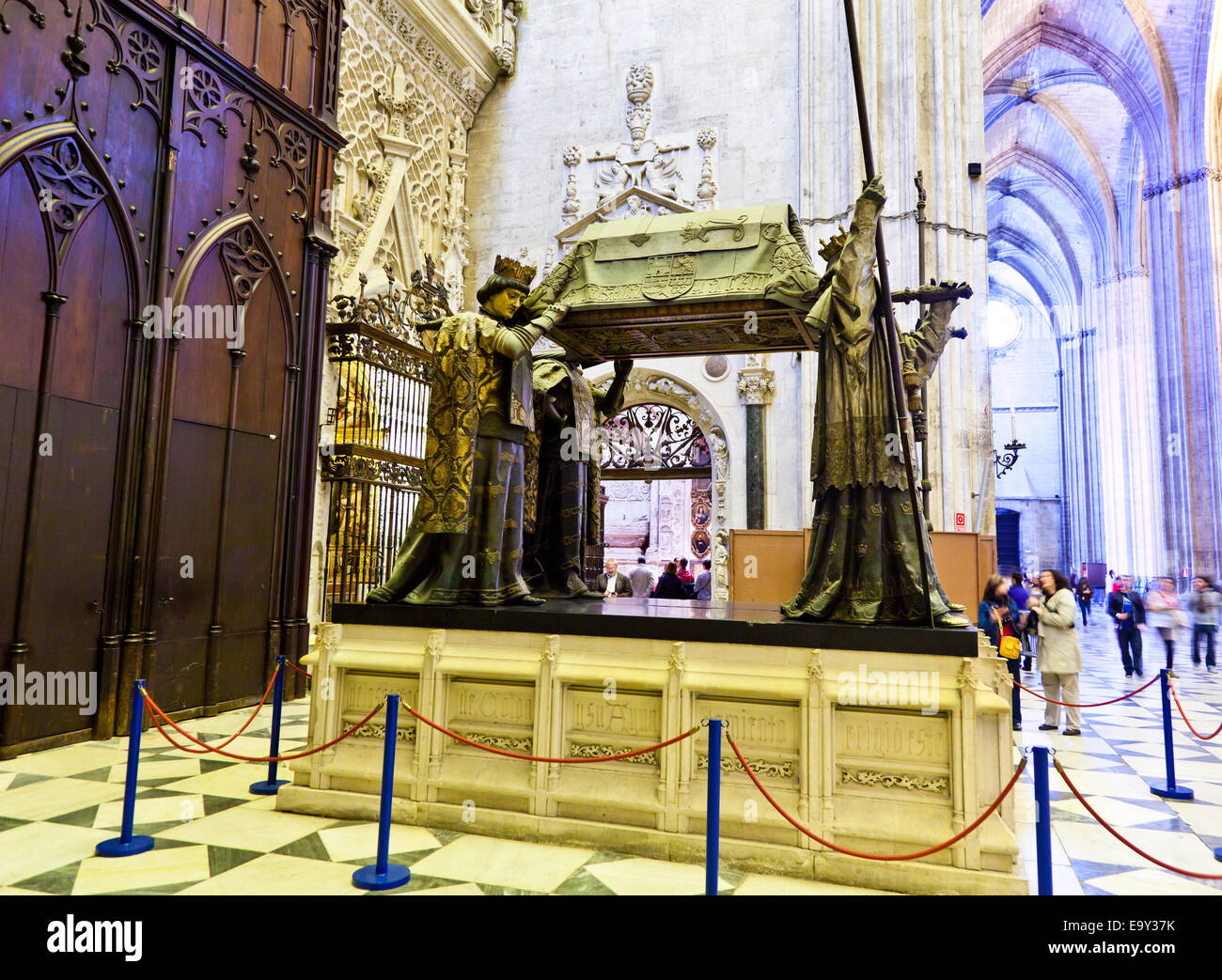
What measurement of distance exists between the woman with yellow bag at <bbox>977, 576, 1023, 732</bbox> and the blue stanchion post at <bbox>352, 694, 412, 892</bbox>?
17.1 feet

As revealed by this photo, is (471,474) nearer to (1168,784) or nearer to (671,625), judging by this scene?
(671,625)

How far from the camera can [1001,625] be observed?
7691 millimetres

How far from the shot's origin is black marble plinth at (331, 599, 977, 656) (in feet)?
11.9

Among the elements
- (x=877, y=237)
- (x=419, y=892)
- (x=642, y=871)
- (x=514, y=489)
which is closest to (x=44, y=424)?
(x=514, y=489)

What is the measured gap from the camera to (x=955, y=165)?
1212 centimetres

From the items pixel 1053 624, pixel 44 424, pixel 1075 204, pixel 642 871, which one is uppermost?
pixel 1075 204

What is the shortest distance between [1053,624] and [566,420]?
471 cm

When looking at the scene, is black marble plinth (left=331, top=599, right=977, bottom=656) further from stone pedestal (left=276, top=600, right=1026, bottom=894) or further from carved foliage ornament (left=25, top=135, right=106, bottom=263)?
carved foliage ornament (left=25, top=135, right=106, bottom=263)

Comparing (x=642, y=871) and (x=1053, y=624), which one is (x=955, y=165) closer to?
(x=1053, y=624)

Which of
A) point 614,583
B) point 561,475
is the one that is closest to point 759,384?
point 614,583

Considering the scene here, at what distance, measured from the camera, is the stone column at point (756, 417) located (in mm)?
12023

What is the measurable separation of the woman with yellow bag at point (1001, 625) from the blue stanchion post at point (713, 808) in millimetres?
4455

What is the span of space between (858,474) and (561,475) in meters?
2.22

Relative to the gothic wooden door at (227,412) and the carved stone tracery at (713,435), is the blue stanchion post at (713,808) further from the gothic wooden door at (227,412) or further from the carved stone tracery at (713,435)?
the carved stone tracery at (713,435)
